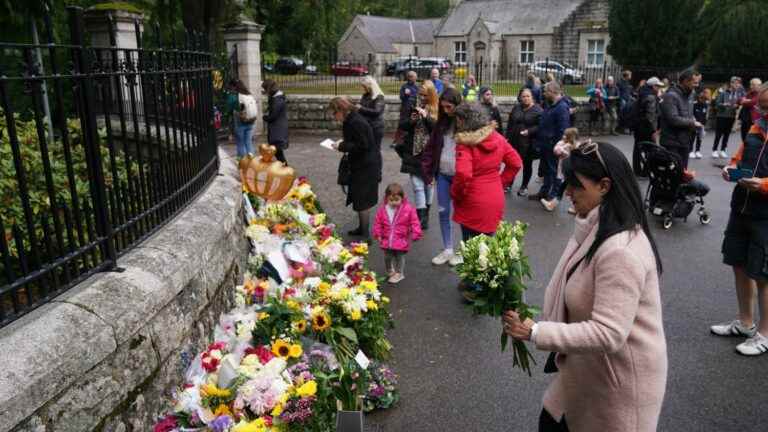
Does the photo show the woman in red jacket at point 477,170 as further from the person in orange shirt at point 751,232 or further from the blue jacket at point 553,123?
the blue jacket at point 553,123

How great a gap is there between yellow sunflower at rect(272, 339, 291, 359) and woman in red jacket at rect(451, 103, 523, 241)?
2.44 meters

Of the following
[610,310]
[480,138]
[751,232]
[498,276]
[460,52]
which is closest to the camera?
[610,310]

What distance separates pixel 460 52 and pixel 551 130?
1683 inches

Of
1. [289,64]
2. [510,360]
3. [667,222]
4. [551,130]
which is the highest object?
[289,64]

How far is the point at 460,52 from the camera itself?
49.4m

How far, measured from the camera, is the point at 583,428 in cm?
232

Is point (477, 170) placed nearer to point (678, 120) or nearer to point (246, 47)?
point (678, 120)

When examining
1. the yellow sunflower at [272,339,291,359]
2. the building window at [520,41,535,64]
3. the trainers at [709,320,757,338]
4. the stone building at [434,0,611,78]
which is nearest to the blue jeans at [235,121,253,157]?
the yellow sunflower at [272,339,291,359]

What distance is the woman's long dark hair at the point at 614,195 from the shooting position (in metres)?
2.15

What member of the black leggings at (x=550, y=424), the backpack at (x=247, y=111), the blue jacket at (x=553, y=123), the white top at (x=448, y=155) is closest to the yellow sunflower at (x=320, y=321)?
the black leggings at (x=550, y=424)

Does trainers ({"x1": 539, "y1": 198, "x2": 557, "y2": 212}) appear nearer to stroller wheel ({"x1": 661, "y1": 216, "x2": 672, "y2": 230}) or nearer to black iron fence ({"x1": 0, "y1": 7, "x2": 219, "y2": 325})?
stroller wheel ({"x1": 661, "y1": 216, "x2": 672, "y2": 230})

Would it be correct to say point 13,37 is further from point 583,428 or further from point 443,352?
point 583,428

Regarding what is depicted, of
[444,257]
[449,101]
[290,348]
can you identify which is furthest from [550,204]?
[290,348]

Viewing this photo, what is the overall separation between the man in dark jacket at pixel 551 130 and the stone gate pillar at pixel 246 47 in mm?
8561
